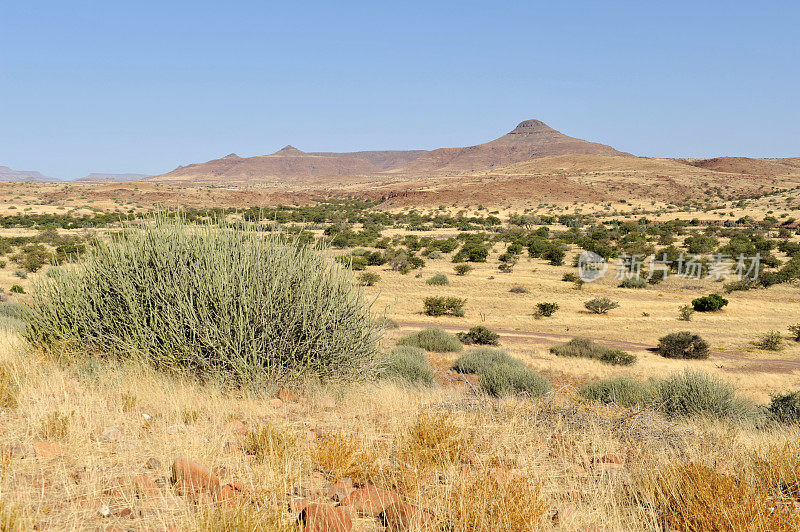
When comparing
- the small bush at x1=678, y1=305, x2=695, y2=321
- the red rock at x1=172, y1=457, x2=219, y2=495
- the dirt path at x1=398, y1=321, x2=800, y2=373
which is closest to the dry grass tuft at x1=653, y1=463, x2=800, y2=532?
the red rock at x1=172, y1=457, x2=219, y2=495

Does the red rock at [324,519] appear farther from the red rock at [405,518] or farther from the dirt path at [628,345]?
the dirt path at [628,345]

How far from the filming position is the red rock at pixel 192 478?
337cm

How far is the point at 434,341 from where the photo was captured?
18.0 metres

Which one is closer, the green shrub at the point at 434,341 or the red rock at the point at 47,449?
the red rock at the point at 47,449

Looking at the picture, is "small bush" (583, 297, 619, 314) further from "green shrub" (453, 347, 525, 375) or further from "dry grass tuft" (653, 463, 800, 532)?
"dry grass tuft" (653, 463, 800, 532)

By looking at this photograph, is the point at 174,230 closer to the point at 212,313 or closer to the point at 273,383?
the point at 212,313

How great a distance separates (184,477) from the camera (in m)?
3.44

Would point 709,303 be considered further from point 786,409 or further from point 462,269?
point 786,409

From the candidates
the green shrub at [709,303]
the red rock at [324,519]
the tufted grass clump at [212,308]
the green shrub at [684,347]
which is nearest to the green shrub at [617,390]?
the tufted grass clump at [212,308]

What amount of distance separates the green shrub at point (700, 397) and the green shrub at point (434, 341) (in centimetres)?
814

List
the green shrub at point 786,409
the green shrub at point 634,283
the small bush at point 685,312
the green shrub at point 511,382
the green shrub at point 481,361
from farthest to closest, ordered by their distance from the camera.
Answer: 1. the green shrub at point 634,283
2. the small bush at point 685,312
3. the green shrub at point 481,361
4. the green shrub at point 511,382
5. the green shrub at point 786,409

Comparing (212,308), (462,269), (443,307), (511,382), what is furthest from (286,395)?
(462,269)

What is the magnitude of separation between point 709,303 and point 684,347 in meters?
8.20

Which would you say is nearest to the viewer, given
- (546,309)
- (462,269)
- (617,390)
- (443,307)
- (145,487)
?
(145,487)
